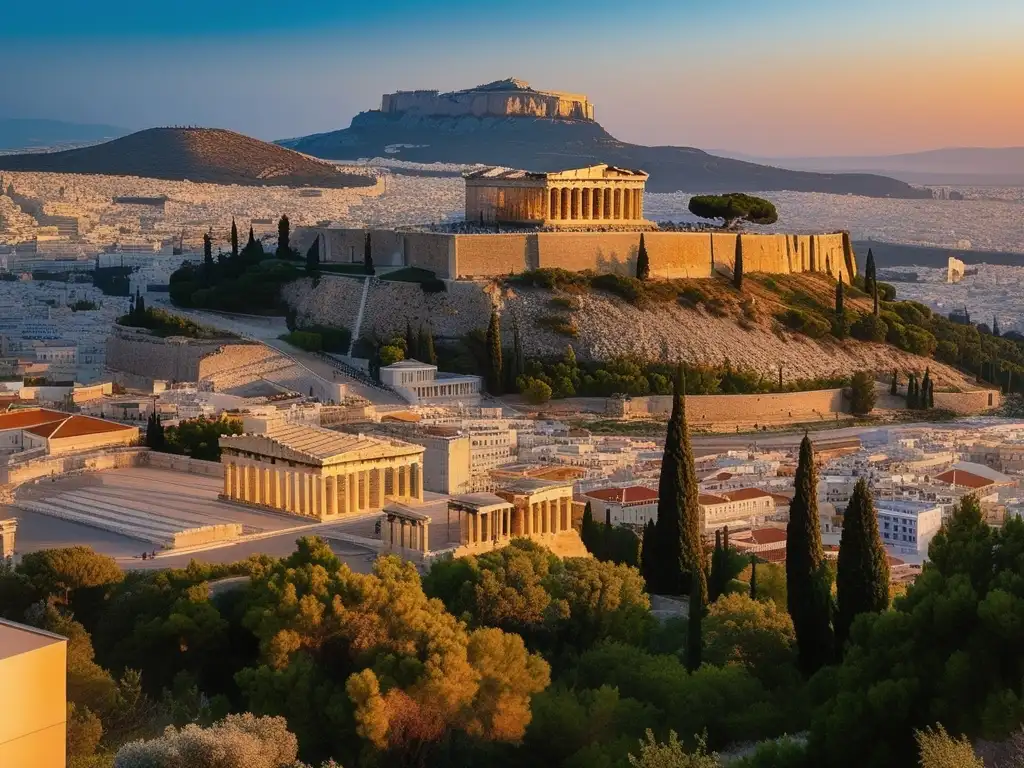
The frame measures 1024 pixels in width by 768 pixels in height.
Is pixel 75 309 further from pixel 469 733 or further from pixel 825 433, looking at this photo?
pixel 469 733

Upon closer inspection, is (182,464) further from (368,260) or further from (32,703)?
(368,260)

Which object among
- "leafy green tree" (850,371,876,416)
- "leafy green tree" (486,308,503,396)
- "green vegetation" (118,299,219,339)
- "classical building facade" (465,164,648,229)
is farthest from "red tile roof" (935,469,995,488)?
"green vegetation" (118,299,219,339)

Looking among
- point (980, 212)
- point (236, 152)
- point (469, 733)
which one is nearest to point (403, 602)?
point (469, 733)

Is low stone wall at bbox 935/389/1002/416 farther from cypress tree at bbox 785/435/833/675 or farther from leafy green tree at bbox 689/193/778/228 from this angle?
cypress tree at bbox 785/435/833/675

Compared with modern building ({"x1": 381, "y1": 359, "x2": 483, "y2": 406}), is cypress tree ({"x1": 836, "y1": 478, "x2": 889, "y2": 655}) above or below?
above

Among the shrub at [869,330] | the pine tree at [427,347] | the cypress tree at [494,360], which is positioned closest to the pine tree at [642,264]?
the shrub at [869,330]

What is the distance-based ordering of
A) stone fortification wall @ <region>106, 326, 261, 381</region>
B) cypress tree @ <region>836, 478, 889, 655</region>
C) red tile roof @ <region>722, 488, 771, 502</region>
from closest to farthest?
cypress tree @ <region>836, 478, 889, 655</region> → red tile roof @ <region>722, 488, 771, 502</region> → stone fortification wall @ <region>106, 326, 261, 381</region>
